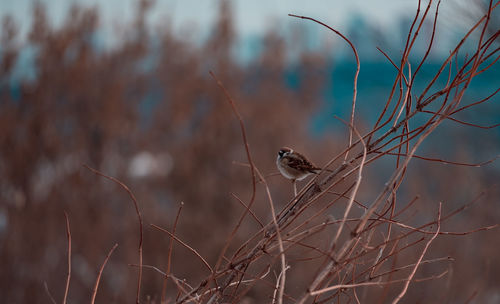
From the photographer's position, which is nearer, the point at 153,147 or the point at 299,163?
the point at 299,163

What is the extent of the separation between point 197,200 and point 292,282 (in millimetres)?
3731

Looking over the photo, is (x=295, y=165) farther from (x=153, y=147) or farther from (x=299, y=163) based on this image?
(x=153, y=147)

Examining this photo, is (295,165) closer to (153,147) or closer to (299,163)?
(299,163)

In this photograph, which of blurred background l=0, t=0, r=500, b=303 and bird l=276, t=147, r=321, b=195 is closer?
bird l=276, t=147, r=321, b=195

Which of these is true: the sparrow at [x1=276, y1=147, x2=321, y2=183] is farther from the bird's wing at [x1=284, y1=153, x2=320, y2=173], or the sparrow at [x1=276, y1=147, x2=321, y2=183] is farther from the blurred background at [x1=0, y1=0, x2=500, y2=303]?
the blurred background at [x1=0, y1=0, x2=500, y2=303]

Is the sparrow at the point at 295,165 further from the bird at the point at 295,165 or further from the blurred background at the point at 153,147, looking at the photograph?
the blurred background at the point at 153,147

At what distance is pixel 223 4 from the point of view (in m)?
13.9

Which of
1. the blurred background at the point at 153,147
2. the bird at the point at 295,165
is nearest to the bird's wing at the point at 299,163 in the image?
the bird at the point at 295,165

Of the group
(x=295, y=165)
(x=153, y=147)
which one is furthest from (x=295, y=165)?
(x=153, y=147)

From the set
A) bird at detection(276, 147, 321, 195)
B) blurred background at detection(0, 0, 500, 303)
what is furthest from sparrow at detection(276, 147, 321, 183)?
blurred background at detection(0, 0, 500, 303)

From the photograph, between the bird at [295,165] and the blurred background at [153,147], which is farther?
the blurred background at [153,147]

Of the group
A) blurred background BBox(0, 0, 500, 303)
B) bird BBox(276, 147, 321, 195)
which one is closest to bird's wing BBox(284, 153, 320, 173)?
bird BBox(276, 147, 321, 195)

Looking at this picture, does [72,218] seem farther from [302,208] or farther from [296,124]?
[302,208]

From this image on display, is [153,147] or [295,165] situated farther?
[153,147]
